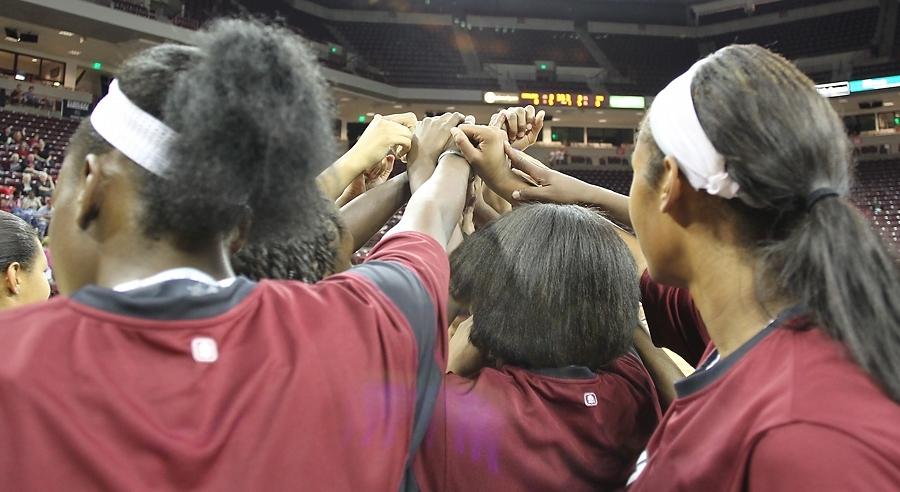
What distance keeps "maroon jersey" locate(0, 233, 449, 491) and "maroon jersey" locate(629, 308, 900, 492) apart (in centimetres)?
40

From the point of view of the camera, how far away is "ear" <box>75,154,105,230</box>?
0.84 meters

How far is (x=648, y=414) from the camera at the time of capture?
1.25m

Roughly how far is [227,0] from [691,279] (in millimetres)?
18549

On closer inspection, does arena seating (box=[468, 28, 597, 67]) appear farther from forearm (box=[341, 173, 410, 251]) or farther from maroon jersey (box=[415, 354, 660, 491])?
maroon jersey (box=[415, 354, 660, 491])

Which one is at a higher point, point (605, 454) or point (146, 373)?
point (146, 373)

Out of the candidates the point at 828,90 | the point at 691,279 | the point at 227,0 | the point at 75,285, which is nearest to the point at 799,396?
the point at 691,279

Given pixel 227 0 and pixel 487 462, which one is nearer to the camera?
pixel 487 462

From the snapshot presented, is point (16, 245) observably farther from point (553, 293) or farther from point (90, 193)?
point (553, 293)

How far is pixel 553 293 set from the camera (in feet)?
3.78

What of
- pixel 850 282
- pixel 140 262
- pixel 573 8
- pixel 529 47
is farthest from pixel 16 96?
pixel 573 8

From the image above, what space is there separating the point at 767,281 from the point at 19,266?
2255 mm

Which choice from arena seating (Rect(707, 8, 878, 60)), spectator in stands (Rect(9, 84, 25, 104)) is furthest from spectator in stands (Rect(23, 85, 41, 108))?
arena seating (Rect(707, 8, 878, 60))

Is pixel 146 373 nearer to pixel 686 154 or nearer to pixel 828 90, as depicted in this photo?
pixel 686 154

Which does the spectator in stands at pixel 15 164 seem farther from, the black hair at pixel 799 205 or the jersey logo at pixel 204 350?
the black hair at pixel 799 205
